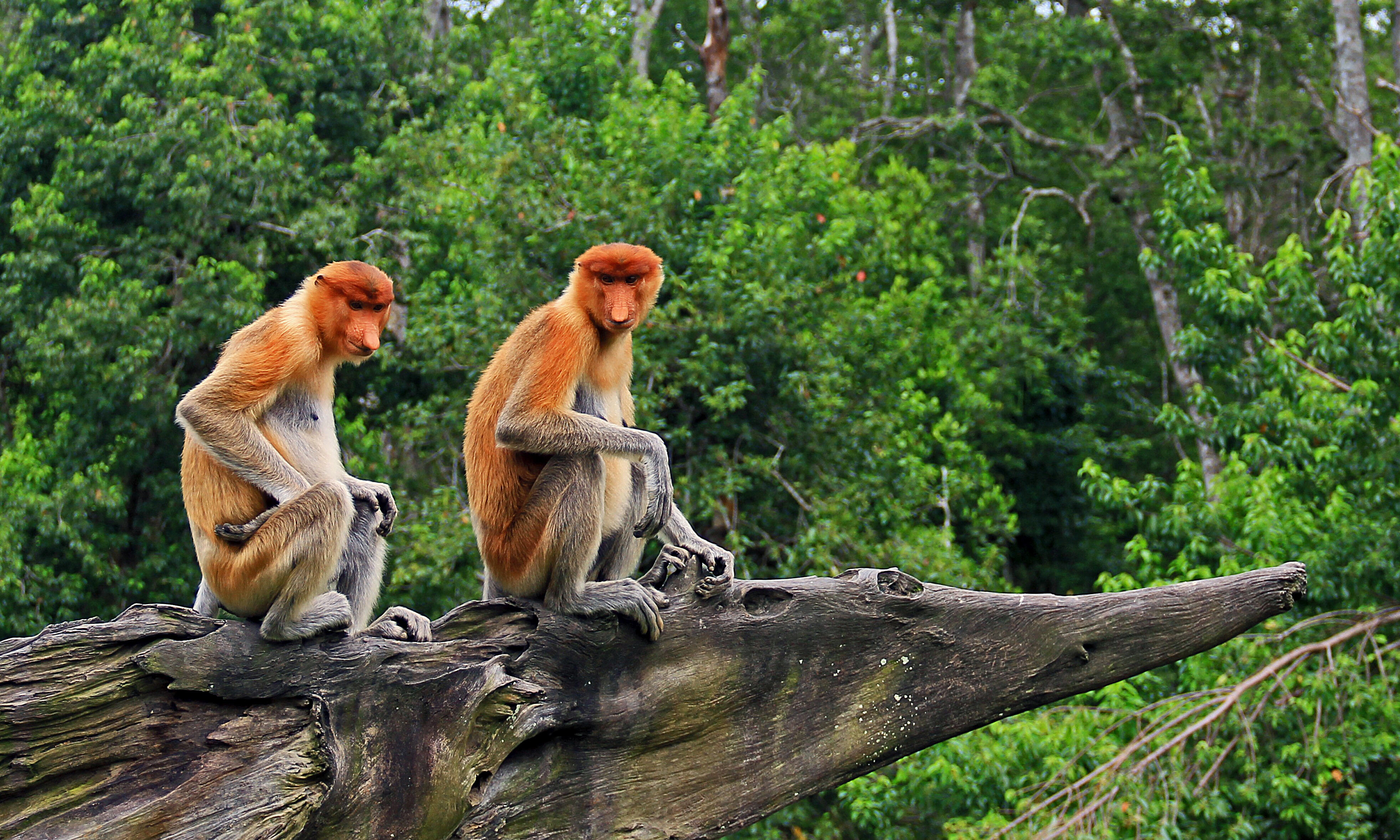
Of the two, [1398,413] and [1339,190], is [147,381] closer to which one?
[1398,413]

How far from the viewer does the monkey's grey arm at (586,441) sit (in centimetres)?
374

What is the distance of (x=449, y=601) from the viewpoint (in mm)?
9938

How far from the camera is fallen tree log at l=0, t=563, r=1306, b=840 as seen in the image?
3229mm

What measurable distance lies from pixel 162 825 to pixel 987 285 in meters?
14.0

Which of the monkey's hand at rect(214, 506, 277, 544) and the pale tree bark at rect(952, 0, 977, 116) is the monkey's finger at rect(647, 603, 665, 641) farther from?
the pale tree bark at rect(952, 0, 977, 116)

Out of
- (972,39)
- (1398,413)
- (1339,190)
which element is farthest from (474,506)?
(972,39)

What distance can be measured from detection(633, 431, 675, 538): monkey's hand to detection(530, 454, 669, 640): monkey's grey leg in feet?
0.46

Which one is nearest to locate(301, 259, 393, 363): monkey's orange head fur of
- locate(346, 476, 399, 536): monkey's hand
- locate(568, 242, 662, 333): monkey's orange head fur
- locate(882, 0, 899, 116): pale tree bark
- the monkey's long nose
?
the monkey's long nose

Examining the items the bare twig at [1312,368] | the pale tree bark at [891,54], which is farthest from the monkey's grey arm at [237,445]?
the pale tree bark at [891,54]

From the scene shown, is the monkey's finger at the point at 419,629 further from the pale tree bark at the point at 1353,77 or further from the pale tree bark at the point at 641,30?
the pale tree bark at the point at 1353,77

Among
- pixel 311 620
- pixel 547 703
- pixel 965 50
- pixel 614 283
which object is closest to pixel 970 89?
pixel 965 50

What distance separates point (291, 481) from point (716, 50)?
42.1 feet

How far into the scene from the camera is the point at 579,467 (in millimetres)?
3746

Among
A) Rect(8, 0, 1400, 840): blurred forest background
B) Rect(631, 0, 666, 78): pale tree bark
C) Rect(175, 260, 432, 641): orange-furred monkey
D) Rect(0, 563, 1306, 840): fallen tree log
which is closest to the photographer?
Rect(0, 563, 1306, 840): fallen tree log
